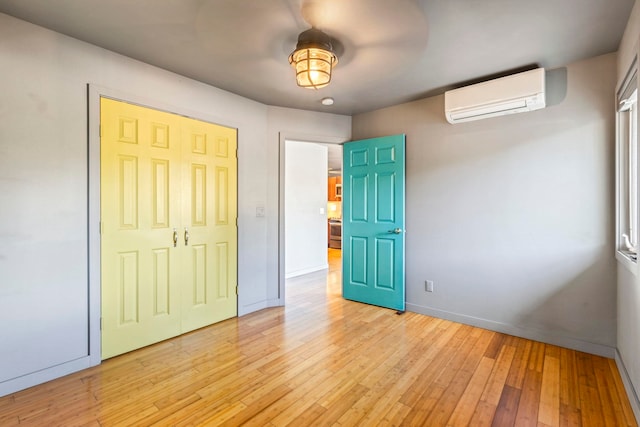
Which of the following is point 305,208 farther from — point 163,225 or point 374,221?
point 163,225

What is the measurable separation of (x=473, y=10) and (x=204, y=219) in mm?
2704

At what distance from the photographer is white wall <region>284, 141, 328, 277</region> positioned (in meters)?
5.43

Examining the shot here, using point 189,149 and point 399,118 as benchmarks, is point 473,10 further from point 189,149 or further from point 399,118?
point 189,149

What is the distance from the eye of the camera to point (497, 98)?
2693 mm

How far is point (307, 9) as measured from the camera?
73.0 inches

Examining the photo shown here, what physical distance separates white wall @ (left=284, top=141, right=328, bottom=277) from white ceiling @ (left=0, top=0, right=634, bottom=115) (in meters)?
2.68

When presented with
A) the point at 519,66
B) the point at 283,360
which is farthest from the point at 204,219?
the point at 519,66

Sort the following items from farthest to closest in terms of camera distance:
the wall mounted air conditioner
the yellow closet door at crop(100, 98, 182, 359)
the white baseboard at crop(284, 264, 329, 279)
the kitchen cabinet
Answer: the kitchen cabinet → the white baseboard at crop(284, 264, 329, 279) → the wall mounted air conditioner → the yellow closet door at crop(100, 98, 182, 359)

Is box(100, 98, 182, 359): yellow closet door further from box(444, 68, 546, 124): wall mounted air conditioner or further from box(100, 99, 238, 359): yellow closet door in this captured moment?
box(444, 68, 546, 124): wall mounted air conditioner

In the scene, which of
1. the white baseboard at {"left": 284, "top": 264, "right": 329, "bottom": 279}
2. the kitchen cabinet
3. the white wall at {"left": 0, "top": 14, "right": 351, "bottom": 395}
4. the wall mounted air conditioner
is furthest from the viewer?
the kitchen cabinet

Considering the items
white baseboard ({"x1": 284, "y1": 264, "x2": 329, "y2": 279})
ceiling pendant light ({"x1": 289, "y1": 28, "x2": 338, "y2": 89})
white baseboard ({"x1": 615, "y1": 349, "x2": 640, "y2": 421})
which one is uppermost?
ceiling pendant light ({"x1": 289, "y1": 28, "x2": 338, "y2": 89})

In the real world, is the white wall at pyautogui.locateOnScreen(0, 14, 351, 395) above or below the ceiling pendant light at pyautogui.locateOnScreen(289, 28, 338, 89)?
below

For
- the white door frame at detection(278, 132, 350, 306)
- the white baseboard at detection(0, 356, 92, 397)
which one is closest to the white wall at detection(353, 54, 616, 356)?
the white door frame at detection(278, 132, 350, 306)

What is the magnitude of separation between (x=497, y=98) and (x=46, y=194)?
355cm
